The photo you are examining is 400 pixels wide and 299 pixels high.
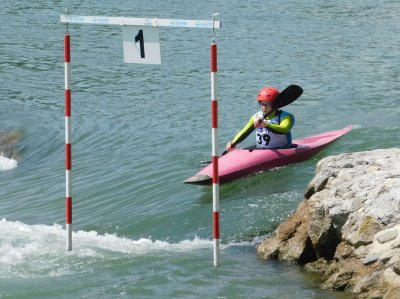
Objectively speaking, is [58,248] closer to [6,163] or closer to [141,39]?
[141,39]

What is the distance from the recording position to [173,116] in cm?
1378

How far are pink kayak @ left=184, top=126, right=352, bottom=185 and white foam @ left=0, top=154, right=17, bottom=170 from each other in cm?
303

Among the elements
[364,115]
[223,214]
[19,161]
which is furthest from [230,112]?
[223,214]

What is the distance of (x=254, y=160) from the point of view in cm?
1048

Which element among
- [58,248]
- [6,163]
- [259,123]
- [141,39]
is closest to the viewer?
[141,39]

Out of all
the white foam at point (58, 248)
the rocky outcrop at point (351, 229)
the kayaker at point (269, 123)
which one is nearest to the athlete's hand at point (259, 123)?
the kayaker at point (269, 123)

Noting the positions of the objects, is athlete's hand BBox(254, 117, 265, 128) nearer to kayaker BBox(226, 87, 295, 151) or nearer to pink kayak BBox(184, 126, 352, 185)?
kayaker BBox(226, 87, 295, 151)

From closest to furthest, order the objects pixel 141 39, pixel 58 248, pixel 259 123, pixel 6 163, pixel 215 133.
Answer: pixel 215 133 < pixel 141 39 < pixel 58 248 < pixel 259 123 < pixel 6 163

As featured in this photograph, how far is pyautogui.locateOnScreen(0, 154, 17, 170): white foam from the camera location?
12.2 m

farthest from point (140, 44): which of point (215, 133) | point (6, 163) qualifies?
point (6, 163)

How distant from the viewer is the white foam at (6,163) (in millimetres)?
12164

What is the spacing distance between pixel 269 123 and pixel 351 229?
12.8ft

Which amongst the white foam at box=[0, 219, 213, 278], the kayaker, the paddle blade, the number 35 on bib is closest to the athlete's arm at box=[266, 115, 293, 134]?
the kayaker

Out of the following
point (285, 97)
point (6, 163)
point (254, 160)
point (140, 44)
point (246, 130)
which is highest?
point (140, 44)
